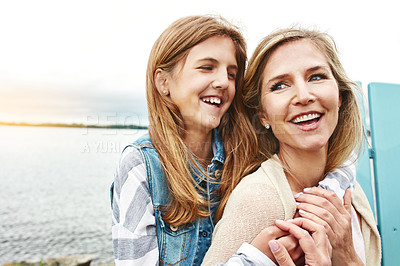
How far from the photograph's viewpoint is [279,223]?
4.13 feet

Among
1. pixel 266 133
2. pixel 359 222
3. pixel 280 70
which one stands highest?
pixel 280 70

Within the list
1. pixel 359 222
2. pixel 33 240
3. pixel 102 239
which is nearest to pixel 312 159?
pixel 359 222

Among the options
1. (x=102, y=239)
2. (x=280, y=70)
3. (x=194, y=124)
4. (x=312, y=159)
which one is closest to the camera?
(x=280, y=70)

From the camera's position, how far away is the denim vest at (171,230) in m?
1.51

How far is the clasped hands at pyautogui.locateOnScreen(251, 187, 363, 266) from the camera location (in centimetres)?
119

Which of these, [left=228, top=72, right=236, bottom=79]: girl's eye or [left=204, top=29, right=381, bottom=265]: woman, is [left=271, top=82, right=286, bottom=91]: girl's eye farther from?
[left=228, top=72, right=236, bottom=79]: girl's eye

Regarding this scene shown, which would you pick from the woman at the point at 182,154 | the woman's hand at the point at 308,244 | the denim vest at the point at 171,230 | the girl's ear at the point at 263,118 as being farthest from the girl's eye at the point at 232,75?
the woman's hand at the point at 308,244

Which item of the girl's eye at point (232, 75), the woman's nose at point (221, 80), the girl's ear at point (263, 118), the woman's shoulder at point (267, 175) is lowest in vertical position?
the woman's shoulder at point (267, 175)

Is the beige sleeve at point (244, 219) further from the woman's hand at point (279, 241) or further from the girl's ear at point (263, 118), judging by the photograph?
the girl's ear at point (263, 118)

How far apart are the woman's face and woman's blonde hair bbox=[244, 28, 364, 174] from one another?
4 centimetres

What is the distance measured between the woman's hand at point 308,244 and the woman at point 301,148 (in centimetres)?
4

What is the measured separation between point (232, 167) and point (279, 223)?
1.73 ft

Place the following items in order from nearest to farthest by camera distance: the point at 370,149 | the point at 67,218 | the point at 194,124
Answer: the point at 194,124 → the point at 370,149 → the point at 67,218

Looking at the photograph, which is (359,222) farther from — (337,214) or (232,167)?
(232,167)
